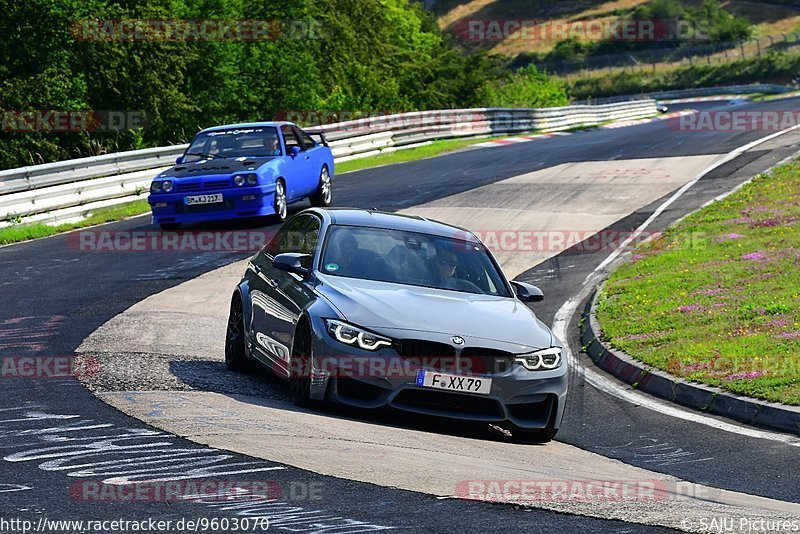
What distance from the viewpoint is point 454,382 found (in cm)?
835

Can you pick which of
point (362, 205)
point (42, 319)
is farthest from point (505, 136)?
point (42, 319)

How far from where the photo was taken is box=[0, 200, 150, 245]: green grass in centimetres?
1955

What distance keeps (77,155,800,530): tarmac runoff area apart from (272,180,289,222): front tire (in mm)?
5982

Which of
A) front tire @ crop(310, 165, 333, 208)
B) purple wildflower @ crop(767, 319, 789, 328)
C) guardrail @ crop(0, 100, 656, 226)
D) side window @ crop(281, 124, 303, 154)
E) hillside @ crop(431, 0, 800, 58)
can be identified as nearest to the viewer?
purple wildflower @ crop(767, 319, 789, 328)

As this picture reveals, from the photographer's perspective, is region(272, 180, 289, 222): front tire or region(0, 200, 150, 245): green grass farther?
region(272, 180, 289, 222): front tire

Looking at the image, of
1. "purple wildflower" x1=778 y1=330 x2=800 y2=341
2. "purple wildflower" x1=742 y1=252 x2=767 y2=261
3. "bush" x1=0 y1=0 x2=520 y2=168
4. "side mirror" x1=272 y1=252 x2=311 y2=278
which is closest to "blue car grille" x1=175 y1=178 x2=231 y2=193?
"purple wildflower" x1=742 y1=252 x2=767 y2=261

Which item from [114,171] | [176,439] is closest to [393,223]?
[176,439]

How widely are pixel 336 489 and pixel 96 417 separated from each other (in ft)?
7.38

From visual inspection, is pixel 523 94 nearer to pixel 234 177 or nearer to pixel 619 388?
pixel 234 177

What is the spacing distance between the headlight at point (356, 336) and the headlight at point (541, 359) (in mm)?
979

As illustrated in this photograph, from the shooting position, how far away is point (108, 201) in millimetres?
23203

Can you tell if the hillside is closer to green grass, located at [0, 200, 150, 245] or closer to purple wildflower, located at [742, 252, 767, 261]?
green grass, located at [0, 200, 150, 245]

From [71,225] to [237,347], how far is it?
11.5 meters

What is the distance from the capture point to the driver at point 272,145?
20.4 meters
